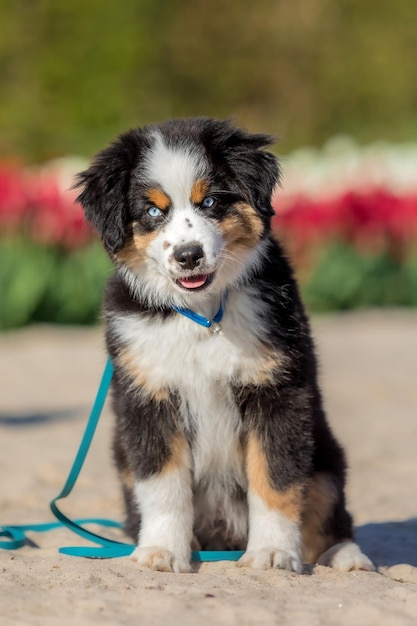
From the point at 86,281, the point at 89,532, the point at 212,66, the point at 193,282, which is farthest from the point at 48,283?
the point at 212,66

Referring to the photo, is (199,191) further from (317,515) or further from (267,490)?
(317,515)

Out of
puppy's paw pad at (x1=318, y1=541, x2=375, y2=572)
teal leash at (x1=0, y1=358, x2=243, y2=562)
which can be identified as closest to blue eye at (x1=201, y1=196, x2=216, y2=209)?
teal leash at (x1=0, y1=358, x2=243, y2=562)

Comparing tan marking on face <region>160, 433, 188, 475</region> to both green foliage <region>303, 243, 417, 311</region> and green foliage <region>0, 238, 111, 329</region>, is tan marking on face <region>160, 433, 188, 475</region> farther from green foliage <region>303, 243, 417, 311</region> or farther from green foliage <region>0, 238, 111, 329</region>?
green foliage <region>303, 243, 417, 311</region>

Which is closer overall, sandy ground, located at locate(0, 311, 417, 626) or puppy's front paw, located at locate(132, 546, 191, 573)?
sandy ground, located at locate(0, 311, 417, 626)

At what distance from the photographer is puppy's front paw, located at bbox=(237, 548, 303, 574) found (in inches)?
156

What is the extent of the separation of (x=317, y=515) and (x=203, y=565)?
52 centimetres

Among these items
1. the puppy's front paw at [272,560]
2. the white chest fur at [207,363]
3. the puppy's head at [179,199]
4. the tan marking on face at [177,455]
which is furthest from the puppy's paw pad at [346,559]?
the puppy's head at [179,199]

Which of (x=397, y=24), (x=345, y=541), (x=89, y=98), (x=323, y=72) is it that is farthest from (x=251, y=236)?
(x=397, y=24)

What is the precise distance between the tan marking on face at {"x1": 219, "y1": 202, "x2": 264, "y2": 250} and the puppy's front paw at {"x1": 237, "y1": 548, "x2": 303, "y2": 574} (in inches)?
43.2

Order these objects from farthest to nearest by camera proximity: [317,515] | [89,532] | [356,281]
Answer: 1. [356,281]
2. [89,532]
3. [317,515]

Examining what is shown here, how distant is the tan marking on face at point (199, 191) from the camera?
4043 mm

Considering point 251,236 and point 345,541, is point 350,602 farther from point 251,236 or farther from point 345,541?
point 251,236

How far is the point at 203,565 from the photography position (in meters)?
4.18

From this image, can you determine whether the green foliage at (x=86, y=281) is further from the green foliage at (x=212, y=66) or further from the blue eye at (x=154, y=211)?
the green foliage at (x=212, y=66)
